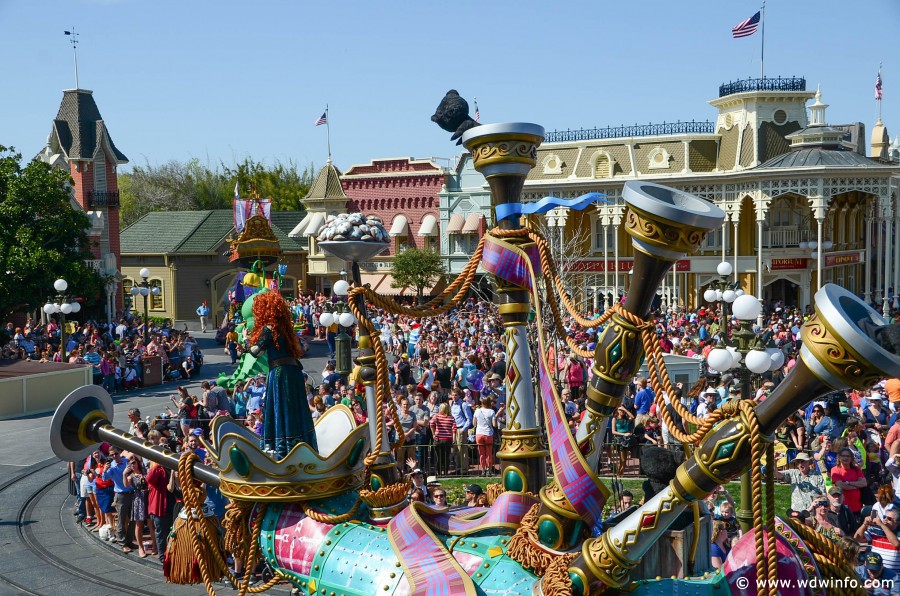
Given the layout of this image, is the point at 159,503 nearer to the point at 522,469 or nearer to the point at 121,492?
the point at 121,492

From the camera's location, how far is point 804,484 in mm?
9195

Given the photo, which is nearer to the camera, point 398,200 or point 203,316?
point 203,316

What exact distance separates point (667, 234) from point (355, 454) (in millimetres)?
2462

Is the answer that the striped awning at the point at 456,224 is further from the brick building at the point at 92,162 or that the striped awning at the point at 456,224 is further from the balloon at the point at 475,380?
the balloon at the point at 475,380

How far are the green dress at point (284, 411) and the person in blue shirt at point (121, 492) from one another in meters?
4.15

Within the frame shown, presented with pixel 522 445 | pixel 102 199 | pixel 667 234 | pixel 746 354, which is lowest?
pixel 522 445

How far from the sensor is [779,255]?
33031 mm

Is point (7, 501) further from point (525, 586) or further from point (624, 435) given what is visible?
point (525, 586)

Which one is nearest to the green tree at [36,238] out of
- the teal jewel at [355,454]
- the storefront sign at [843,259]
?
the teal jewel at [355,454]

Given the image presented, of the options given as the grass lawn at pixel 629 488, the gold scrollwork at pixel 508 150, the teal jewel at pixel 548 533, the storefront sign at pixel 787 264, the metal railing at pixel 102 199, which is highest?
the metal railing at pixel 102 199

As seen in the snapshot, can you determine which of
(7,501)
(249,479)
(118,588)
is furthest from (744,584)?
(7,501)

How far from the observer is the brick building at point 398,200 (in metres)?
41.3

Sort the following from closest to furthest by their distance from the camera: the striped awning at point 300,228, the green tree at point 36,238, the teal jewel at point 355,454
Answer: the teal jewel at point 355,454 < the green tree at point 36,238 < the striped awning at point 300,228

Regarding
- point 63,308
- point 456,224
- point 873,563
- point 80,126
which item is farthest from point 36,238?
point 873,563
